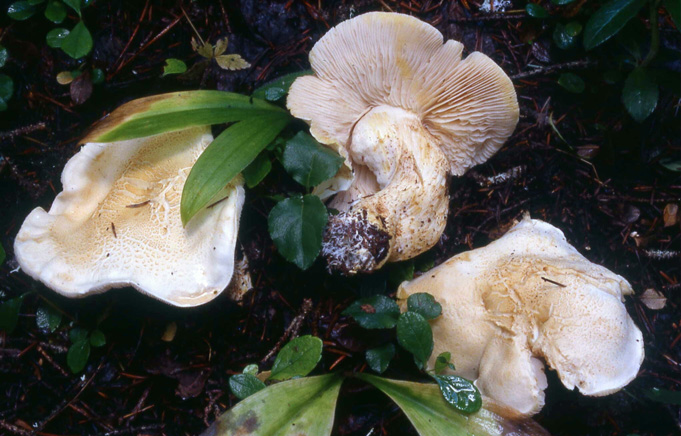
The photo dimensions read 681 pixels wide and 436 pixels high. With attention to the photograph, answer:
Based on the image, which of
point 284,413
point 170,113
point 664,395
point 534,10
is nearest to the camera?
point 284,413

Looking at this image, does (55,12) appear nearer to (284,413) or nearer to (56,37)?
(56,37)

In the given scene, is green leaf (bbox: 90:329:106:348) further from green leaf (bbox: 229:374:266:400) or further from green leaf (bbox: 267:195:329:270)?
green leaf (bbox: 267:195:329:270)

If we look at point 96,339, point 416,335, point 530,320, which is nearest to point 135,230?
point 96,339

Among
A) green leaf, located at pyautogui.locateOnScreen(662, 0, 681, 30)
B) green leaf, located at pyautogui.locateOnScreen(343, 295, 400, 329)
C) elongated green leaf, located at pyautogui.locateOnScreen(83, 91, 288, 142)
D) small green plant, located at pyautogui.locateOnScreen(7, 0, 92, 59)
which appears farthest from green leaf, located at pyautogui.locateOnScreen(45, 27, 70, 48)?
green leaf, located at pyautogui.locateOnScreen(662, 0, 681, 30)

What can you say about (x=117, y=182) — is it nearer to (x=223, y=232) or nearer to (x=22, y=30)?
(x=223, y=232)

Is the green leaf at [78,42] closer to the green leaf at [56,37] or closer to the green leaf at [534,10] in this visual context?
the green leaf at [56,37]
